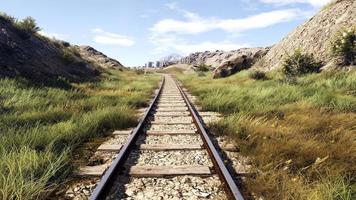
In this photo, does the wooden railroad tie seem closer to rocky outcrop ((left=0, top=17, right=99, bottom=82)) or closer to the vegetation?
rocky outcrop ((left=0, top=17, right=99, bottom=82))

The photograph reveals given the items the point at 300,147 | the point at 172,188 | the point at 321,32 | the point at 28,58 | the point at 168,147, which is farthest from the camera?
the point at 321,32

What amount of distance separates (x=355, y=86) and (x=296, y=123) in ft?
17.3

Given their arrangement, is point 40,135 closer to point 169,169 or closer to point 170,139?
point 170,139

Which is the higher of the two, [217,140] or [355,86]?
[355,86]

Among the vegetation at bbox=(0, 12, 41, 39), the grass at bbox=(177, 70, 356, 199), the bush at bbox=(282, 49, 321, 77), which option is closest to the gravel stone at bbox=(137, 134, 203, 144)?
the grass at bbox=(177, 70, 356, 199)

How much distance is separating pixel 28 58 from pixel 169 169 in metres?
16.3

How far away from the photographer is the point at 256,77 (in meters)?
19.1

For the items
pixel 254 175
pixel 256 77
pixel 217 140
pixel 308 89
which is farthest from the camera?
pixel 256 77

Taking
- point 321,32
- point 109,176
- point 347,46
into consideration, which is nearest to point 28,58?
point 347,46

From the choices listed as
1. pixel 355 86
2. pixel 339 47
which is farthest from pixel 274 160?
pixel 339 47

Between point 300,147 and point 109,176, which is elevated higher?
point 300,147

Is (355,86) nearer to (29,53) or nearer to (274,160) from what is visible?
(274,160)

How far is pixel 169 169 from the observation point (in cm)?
438

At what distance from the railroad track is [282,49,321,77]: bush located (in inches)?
473
